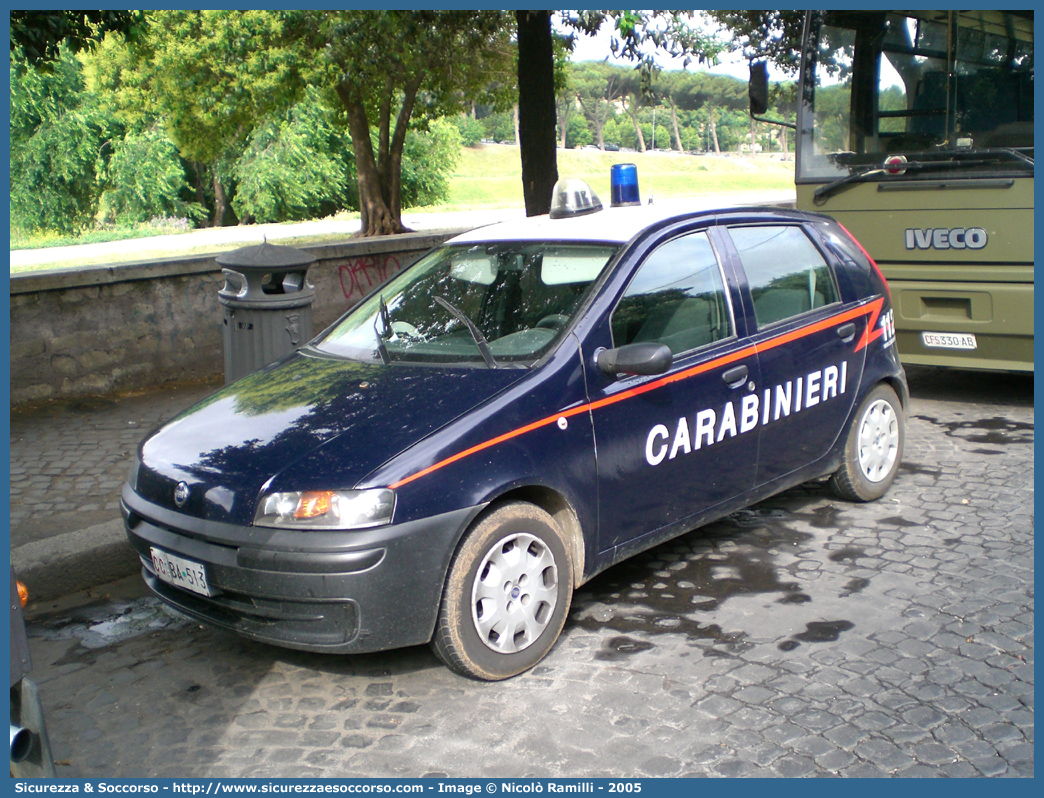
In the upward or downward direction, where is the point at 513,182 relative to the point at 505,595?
upward

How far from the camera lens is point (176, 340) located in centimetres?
862

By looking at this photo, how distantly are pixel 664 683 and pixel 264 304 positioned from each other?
12.2 ft

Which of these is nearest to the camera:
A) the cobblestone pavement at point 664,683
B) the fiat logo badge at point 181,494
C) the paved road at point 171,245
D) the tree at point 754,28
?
the cobblestone pavement at point 664,683

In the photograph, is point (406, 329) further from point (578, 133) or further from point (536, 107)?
point (578, 133)

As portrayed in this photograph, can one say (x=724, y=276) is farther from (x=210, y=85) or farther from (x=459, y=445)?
(x=210, y=85)

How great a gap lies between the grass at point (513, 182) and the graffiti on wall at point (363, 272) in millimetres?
16046

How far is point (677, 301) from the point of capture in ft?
14.8

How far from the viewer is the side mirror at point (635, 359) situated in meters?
3.99

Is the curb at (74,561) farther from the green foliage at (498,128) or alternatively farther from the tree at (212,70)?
the green foliage at (498,128)

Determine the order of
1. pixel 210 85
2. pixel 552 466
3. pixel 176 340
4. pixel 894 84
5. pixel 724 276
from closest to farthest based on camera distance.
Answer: pixel 552 466, pixel 724 276, pixel 894 84, pixel 176 340, pixel 210 85

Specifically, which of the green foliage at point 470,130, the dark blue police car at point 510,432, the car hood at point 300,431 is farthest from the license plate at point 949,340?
the green foliage at point 470,130

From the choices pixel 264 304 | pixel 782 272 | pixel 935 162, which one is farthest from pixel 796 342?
pixel 935 162

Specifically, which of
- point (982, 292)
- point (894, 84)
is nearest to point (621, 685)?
point (982, 292)

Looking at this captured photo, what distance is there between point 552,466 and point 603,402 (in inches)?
15.2
